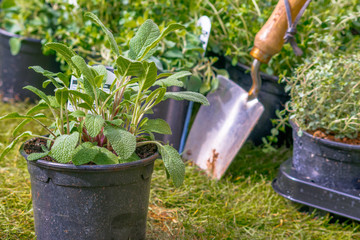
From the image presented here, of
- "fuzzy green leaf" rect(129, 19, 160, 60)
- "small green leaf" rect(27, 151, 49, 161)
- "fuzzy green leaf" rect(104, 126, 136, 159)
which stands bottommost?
"small green leaf" rect(27, 151, 49, 161)

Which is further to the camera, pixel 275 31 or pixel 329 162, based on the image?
pixel 275 31

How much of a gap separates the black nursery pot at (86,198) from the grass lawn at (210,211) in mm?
213

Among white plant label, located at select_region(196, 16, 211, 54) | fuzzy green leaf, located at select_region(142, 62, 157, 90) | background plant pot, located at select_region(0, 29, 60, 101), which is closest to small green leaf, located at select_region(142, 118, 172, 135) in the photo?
fuzzy green leaf, located at select_region(142, 62, 157, 90)

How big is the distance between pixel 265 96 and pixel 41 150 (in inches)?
45.9

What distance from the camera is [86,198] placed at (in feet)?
3.07

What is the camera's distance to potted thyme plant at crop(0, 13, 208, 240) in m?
0.90

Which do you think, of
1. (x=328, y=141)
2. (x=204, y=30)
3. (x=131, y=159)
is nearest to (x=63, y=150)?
(x=131, y=159)

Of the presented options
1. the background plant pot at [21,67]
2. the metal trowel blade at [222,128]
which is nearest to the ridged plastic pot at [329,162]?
the metal trowel blade at [222,128]

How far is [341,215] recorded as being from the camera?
130 centimetres

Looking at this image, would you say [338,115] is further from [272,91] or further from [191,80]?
[191,80]

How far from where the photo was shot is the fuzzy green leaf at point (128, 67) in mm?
887

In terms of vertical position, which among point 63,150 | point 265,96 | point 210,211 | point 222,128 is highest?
point 63,150

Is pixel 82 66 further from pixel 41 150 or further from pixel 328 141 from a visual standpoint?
pixel 328 141

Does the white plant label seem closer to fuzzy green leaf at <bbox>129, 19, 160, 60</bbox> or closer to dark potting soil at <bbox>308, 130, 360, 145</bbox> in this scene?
dark potting soil at <bbox>308, 130, 360, 145</bbox>
